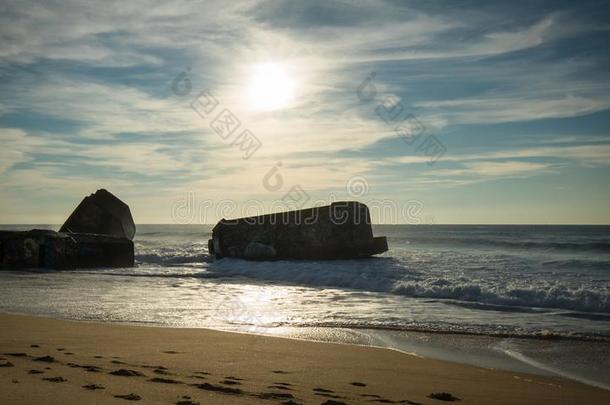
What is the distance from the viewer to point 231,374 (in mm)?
3666


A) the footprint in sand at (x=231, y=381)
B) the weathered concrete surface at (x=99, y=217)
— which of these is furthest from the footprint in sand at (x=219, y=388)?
the weathered concrete surface at (x=99, y=217)

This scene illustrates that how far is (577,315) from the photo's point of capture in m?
6.97

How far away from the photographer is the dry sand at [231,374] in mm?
3014

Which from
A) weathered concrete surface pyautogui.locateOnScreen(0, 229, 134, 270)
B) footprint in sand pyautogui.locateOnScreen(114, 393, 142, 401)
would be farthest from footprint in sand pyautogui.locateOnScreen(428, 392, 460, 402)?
weathered concrete surface pyautogui.locateOnScreen(0, 229, 134, 270)

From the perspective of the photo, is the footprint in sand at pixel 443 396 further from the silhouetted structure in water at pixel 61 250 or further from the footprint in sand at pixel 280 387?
the silhouetted structure in water at pixel 61 250

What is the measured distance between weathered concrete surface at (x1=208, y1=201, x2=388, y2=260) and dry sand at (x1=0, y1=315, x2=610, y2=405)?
339 inches

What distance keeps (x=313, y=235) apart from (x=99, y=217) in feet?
21.4

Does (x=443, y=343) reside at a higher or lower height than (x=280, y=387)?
lower

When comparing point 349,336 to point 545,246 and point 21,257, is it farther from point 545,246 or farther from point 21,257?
point 545,246

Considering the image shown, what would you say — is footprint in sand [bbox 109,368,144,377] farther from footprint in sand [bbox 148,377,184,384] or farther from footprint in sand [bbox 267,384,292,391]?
footprint in sand [bbox 267,384,292,391]

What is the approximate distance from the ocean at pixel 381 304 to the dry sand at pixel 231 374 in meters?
0.58

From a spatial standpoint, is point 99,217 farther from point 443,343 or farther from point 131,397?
point 131,397

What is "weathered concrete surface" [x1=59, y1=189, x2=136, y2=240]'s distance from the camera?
15.9 m

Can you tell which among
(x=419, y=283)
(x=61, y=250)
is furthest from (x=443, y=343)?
(x=61, y=250)
